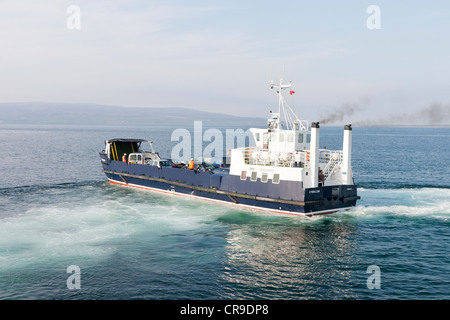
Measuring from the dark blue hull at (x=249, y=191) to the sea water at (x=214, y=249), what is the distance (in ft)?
2.75

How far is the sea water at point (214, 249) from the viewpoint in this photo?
17281mm

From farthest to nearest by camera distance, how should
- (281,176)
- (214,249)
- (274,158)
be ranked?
(274,158) → (281,176) → (214,249)

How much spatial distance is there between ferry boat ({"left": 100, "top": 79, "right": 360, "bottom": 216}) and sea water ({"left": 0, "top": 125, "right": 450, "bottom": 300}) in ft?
3.46

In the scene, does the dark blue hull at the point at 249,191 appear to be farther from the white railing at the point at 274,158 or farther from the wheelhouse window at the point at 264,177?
the white railing at the point at 274,158

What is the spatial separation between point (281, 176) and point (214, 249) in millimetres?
9189

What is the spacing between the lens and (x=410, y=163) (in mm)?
65562

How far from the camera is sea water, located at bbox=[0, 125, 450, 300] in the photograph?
56.7 feet

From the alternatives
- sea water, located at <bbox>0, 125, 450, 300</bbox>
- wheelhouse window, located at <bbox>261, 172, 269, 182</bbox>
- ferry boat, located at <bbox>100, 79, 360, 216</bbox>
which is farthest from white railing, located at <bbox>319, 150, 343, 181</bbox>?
wheelhouse window, located at <bbox>261, 172, 269, 182</bbox>

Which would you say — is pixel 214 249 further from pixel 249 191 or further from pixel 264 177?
pixel 264 177

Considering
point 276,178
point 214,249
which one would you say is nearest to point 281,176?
point 276,178

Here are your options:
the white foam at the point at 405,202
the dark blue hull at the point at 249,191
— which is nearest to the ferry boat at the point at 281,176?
the dark blue hull at the point at 249,191

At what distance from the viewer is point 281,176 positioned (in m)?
29.3

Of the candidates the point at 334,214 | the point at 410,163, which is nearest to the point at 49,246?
the point at 334,214

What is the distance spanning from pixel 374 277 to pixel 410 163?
5303 centimetres
